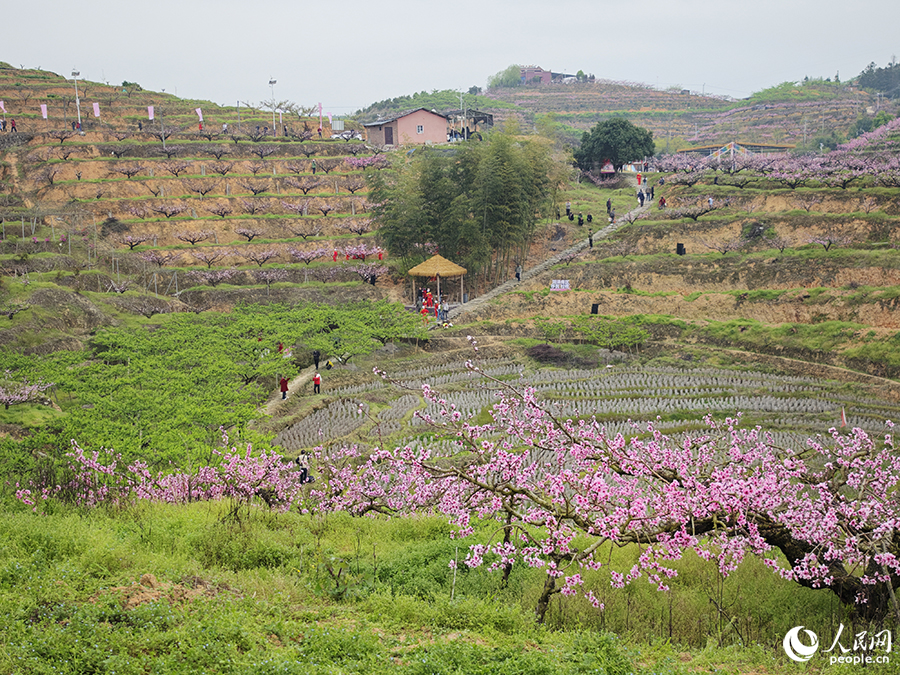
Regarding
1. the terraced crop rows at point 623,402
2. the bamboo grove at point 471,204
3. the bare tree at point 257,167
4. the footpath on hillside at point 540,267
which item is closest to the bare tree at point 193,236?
the bare tree at point 257,167

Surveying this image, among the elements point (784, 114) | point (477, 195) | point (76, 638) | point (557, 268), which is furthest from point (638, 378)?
point (784, 114)

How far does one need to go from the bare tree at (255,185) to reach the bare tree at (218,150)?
4.06m

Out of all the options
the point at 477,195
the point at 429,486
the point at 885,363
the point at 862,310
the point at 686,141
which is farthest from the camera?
the point at 686,141

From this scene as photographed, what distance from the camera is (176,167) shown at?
47.2 metres

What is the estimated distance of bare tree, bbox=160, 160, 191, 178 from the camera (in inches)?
1850

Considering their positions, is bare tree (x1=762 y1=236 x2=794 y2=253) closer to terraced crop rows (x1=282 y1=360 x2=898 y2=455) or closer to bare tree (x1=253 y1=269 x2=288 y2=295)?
terraced crop rows (x1=282 y1=360 x2=898 y2=455)

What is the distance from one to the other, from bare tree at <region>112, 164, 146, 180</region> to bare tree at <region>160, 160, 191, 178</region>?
4.72ft

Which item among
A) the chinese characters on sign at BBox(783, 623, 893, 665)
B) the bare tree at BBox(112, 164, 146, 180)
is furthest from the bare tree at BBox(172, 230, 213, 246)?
the chinese characters on sign at BBox(783, 623, 893, 665)

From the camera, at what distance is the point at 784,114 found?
8769 cm

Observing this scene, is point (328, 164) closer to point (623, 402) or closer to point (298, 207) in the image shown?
point (298, 207)

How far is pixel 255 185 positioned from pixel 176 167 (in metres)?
5.51

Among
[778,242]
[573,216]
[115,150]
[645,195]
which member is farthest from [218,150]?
[778,242]

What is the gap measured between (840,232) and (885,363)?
1240cm

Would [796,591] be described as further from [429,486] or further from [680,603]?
[429,486]
